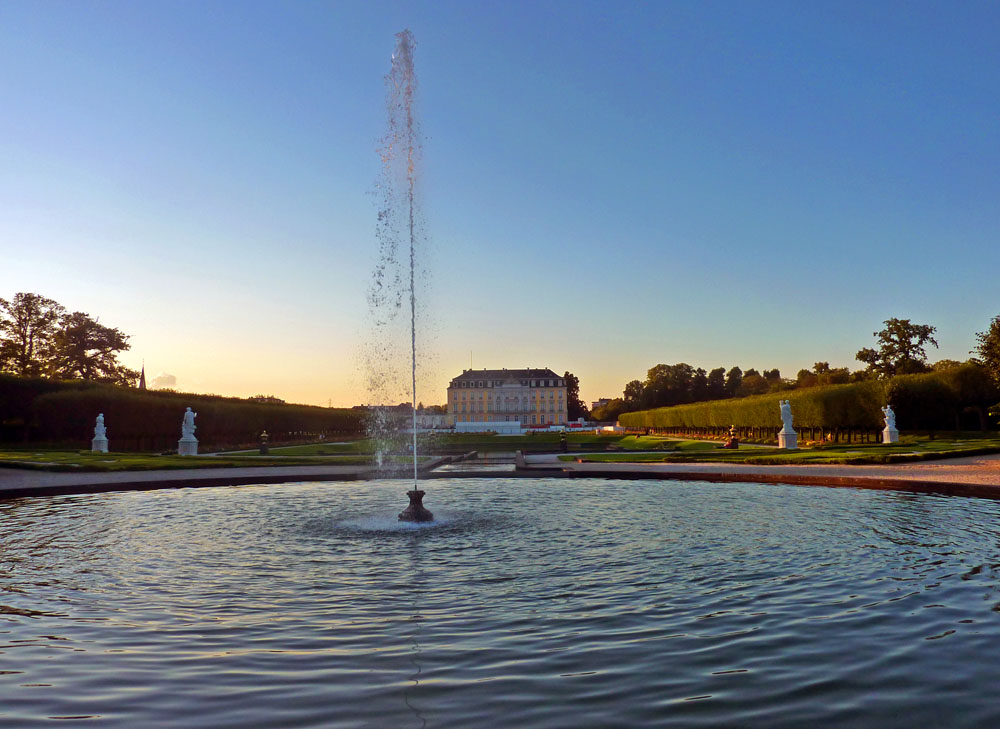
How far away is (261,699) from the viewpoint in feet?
12.1

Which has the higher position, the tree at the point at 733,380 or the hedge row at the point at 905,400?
the tree at the point at 733,380

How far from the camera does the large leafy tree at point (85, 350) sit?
178 ft

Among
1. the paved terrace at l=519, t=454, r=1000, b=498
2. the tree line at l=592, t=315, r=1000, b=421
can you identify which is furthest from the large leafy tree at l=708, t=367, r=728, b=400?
the paved terrace at l=519, t=454, r=1000, b=498

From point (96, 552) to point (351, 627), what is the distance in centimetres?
482

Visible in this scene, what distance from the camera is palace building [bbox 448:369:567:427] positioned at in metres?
127

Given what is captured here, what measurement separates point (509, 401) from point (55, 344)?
272 feet

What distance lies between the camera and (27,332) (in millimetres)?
52062

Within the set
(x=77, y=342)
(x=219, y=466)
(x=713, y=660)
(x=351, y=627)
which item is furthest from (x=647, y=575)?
(x=77, y=342)

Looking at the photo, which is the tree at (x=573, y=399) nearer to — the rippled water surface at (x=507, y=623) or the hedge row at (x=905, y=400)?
the hedge row at (x=905, y=400)

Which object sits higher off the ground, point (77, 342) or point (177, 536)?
point (77, 342)

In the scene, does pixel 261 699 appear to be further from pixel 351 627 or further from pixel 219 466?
pixel 219 466

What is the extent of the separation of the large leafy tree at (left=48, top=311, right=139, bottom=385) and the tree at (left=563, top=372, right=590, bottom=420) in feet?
288

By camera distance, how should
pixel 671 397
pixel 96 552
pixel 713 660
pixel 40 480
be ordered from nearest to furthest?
pixel 713 660 < pixel 96 552 < pixel 40 480 < pixel 671 397

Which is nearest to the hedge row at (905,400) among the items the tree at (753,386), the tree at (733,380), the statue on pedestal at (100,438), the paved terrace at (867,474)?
the paved terrace at (867,474)
